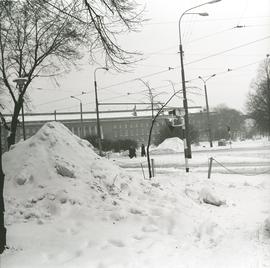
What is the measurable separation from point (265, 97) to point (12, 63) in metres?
37.6

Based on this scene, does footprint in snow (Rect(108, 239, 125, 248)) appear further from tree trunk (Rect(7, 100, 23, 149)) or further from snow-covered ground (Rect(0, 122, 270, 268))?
tree trunk (Rect(7, 100, 23, 149))

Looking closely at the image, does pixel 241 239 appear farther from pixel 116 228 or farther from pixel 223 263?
pixel 116 228

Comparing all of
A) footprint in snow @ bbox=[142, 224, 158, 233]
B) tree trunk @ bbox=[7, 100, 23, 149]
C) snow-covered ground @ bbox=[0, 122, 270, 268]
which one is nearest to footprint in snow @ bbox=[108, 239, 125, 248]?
snow-covered ground @ bbox=[0, 122, 270, 268]

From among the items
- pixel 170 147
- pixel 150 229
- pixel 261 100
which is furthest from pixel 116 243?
pixel 261 100

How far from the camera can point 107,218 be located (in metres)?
8.61

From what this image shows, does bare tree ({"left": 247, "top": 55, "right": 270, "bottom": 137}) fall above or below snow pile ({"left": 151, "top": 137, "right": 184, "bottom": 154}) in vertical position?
above

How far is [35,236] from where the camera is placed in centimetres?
779

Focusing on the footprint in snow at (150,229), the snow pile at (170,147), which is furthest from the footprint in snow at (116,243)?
the snow pile at (170,147)

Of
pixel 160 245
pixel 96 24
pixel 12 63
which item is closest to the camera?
pixel 160 245

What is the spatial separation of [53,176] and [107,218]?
1.86 meters

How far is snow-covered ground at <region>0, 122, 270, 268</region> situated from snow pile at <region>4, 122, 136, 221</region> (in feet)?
0.07

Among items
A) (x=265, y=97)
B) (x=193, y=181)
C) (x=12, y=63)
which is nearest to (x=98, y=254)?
(x=193, y=181)

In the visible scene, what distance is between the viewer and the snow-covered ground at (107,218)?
698 cm

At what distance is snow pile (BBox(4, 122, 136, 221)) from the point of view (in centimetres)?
901
